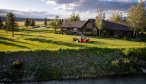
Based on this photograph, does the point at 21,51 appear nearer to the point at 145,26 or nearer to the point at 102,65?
the point at 102,65

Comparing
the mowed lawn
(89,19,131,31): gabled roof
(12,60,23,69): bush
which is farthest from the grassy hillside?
(89,19,131,31): gabled roof

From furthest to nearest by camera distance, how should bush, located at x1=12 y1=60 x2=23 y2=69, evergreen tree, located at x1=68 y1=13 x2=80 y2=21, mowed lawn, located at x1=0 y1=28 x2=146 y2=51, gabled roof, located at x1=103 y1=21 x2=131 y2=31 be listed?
evergreen tree, located at x1=68 y1=13 x2=80 y2=21 < gabled roof, located at x1=103 y1=21 x2=131 y2=31 < mowed lawn, located at x1=0 y1=28 x2=146 y2=51 < bush, located at x1=12 y1=60 x2=23 y2=69

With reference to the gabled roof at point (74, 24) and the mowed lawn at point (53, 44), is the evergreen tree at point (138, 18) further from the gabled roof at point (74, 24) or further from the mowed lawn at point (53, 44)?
the gabled roof at point (74, 24)

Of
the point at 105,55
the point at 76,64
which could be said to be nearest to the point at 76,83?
the point at 76,64

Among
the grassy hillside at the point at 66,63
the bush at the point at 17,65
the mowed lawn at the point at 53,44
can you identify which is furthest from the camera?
the mowed lawn at the point at 53,44

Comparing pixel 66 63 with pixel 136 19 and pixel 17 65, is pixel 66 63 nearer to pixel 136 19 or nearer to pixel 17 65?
pixel 17 65

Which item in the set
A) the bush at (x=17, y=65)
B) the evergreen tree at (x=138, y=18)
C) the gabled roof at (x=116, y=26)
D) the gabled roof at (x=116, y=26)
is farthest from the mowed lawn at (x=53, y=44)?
the gabled roof at (x=116, y=26)

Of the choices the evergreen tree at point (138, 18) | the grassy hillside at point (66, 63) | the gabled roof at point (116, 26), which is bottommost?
the grassy hillside at point (66, 63)

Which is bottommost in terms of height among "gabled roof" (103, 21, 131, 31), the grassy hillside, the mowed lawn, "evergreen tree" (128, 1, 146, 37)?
the grassy hillside

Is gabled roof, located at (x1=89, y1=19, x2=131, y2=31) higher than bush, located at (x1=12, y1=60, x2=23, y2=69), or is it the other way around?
gabled roof, located at (x1=89, y1=19, x2=131, y2=31)

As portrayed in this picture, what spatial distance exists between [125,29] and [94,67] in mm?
41045

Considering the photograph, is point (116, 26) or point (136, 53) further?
point (116, 26)

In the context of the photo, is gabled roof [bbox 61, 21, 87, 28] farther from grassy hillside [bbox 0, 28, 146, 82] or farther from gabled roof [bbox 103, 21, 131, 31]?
grassy hillside [bbox 0, 28, 146, 82]

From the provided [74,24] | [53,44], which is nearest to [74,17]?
[74,24]
